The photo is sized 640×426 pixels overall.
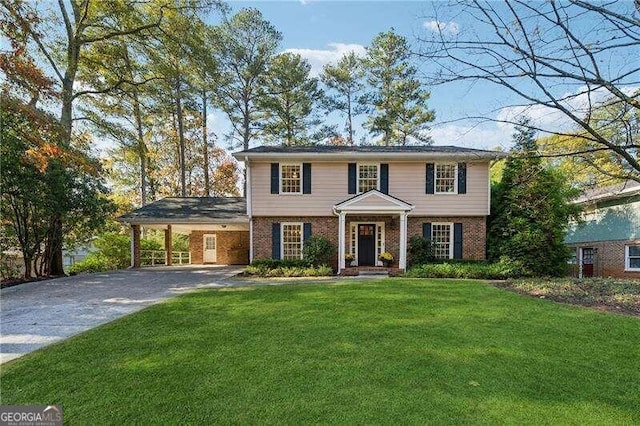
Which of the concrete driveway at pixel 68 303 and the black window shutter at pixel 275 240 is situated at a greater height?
the black window shutter at pixel 275 240

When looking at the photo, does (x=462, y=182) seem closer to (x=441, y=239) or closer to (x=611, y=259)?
(x=441, y=239)

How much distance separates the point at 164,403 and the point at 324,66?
90.7ft

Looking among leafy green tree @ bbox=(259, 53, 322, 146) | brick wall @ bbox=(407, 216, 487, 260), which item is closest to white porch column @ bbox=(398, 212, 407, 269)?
brick wall @ bbox=(407, 216, 487, 260)

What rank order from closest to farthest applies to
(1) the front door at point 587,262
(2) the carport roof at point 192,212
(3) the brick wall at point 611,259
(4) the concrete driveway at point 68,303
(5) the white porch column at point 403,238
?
1. (4) the concrete driveway at point 68,303
2. (5) the white porch column at point 403,238
3. (3) the brick wall at point 611,259
4. (2) the carport roof at point 192,212
5. (1) the front door at point 587,262

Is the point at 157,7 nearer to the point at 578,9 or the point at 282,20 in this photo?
the point at 282,20

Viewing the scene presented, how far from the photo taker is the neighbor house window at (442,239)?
50.3 ft

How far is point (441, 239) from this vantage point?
50.6 ft

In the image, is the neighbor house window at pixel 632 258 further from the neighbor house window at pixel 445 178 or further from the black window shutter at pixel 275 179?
the black window shutter at pixel 275 179

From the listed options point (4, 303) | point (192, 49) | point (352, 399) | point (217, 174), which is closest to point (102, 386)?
point (352, 399)

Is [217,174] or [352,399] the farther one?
[217,174]

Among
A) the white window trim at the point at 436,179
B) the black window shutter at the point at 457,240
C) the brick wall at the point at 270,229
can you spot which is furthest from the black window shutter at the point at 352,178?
the black window shutter at the point at 457,240

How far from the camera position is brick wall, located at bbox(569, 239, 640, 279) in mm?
15783

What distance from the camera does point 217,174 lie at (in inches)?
1168

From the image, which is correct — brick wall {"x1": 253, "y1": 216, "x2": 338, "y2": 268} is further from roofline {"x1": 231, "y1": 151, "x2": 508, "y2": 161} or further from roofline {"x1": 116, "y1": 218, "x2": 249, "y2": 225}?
roofline {"x1": 231, "y1": 151, "x2": 508, "y2": 161}
